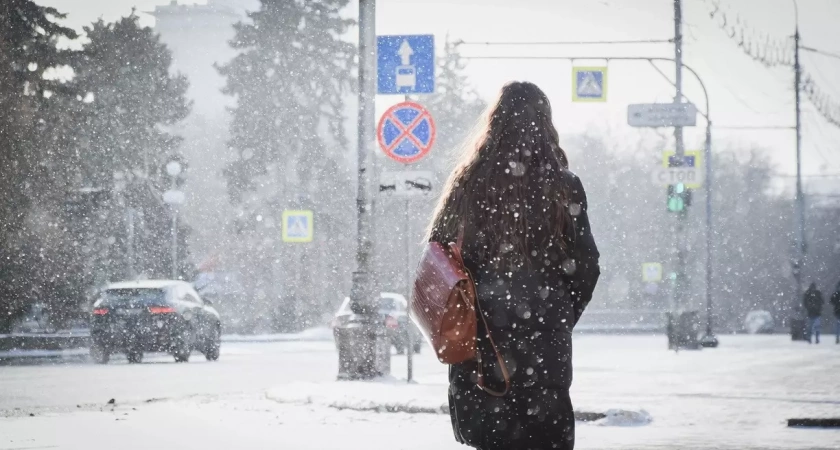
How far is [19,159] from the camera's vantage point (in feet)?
102

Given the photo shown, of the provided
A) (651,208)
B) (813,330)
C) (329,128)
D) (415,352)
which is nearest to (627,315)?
(651,208)

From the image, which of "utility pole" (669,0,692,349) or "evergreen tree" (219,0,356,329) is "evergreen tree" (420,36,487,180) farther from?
"utility pole" (669,0,692,349)

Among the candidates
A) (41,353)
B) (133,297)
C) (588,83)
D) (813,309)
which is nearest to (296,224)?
(133,297)

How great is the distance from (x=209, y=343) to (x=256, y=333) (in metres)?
25.3

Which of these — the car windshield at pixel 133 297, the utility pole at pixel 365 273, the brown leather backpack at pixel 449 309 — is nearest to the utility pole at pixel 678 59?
the car windshield at pixel 133 297

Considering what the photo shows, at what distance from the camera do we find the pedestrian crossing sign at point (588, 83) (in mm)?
27203

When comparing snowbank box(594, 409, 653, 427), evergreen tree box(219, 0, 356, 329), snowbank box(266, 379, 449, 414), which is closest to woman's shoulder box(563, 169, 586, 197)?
snowbank box(594, 409, 653, 427)

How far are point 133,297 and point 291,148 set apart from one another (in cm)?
3002

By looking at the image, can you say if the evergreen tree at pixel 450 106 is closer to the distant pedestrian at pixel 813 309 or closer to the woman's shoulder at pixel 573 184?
the distant pedestrian at pixel 813 309

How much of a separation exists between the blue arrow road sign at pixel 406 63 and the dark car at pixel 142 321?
27.9ft

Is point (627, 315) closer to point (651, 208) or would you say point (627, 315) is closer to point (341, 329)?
point (651, 208)

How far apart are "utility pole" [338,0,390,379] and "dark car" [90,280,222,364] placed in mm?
7785

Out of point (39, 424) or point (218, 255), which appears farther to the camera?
point (218, 255)

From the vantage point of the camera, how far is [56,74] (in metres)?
34.3
